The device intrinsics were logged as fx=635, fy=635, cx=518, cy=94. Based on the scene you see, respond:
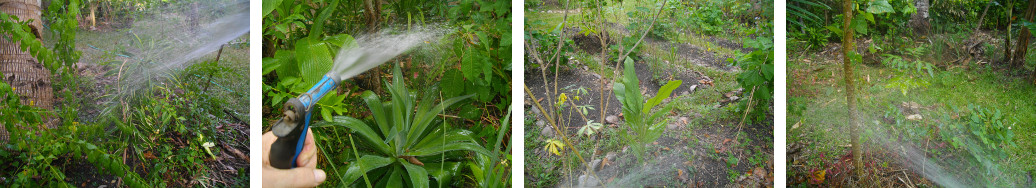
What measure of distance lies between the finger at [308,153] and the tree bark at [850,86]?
1.48 m

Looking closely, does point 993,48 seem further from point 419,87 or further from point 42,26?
point 42,26

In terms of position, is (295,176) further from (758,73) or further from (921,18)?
(921,18)

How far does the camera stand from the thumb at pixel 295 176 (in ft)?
5.56

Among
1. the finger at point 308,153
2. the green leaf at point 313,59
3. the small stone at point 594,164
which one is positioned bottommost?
the small stone at point 594,164

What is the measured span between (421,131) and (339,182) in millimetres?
265

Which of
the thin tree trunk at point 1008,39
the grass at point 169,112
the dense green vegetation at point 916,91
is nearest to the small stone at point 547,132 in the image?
the dense green vegetation at point 916,91

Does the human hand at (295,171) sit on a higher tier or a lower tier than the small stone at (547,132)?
lower

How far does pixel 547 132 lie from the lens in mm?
1787

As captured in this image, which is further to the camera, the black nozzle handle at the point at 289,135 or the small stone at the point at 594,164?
the small stone at the point at 594,164

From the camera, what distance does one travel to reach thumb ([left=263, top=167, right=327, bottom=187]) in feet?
5.56

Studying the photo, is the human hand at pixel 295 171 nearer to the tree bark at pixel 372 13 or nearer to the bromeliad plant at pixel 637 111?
the tree bark at pixel 372 13

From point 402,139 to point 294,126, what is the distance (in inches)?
11.0

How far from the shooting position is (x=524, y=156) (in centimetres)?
179

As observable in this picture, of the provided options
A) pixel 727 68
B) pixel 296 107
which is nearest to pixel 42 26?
pixel 296 107
